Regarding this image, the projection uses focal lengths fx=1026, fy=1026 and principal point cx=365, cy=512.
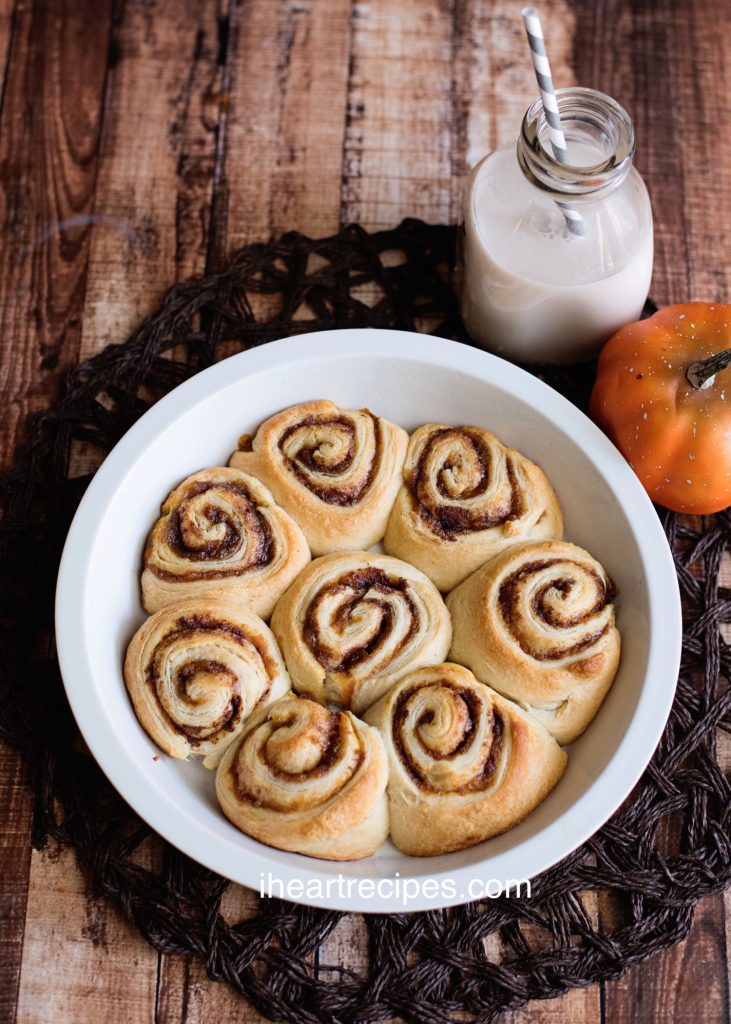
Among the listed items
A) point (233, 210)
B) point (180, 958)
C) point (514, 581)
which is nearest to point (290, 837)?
point (180, 958)

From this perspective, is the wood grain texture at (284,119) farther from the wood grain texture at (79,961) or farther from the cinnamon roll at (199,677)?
the wood grain texture at (79,961)

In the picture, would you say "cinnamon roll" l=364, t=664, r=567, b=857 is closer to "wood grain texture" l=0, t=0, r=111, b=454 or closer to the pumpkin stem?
the pumpkin stem

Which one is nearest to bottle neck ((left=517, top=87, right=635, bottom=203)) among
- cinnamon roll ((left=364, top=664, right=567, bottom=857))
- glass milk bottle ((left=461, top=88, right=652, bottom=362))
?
glass milk bottle ((left=461, top=88, right=652, bottom=362))

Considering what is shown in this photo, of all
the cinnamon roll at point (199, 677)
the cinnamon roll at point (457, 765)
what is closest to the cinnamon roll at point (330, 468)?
the cinnamon roll at point (199, 677)

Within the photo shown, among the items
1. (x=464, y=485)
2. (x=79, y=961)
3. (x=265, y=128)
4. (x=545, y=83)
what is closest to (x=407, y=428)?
(x=464, y=485)

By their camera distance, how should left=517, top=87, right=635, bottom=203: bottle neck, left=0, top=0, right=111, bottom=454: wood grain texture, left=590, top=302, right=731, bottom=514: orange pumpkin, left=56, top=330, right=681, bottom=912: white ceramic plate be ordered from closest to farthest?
left=56, top=330, right=681, bottom=912: white ceramic plate < left=517, top=87, right=635, bottom=203: bottle neck < left=590, top=302, right=731, bottom=514: orange pumpkin < left=0, top=0, right=111, bottom=454: wood grain texture
